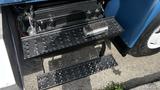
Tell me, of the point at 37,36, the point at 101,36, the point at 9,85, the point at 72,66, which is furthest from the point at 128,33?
the point at 9,85

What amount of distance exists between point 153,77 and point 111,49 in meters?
0.51

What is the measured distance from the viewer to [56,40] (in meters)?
1.76

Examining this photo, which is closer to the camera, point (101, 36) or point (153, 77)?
point (101, 36)

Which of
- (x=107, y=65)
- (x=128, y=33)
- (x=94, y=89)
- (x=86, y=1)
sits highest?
(x=86, y=1)

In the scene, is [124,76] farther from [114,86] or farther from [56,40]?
[56,40]

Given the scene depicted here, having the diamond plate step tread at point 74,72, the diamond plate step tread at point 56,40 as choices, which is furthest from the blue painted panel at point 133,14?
the diamond plate step tread at point 74,72

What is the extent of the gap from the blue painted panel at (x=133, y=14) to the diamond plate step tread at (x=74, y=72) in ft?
0.91

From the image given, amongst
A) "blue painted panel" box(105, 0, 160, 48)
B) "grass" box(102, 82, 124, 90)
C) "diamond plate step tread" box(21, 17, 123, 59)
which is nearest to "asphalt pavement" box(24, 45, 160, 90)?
"grass" box(102, 82, 124, 90)

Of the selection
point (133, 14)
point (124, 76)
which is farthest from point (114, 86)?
point (133, 14)

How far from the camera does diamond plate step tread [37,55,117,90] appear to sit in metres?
1.90

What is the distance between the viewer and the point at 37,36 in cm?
173

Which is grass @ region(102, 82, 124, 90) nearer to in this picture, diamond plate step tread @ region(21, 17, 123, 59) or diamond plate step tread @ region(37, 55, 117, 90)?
diamond plate step tread @ region(37, 55, 117, 90)

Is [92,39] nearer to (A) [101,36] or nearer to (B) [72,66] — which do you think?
(A) [101,36]

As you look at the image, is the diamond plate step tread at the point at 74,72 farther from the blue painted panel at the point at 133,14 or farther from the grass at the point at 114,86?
the blue painted panel at the point at 133,14
